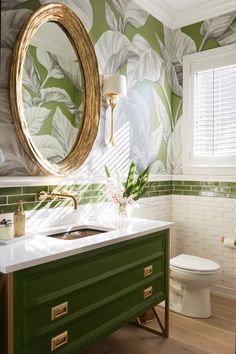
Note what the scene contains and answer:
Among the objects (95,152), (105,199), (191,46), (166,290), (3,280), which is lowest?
(166,290)

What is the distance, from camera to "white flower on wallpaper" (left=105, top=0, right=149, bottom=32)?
8.87 ft

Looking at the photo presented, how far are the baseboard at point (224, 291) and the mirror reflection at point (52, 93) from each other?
211cm

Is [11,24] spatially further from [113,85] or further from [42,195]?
[42,195]

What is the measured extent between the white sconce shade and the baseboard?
7.05ft

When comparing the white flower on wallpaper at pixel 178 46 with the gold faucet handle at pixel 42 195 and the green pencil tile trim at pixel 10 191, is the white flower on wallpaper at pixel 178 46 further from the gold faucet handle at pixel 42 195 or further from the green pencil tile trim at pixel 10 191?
the green pencil tile trim at pixel 10 191

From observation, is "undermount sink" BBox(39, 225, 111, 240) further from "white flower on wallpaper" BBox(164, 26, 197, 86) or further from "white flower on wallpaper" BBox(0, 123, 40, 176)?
"white flower on wallpaper" BBox(164, 26, 197, 86)

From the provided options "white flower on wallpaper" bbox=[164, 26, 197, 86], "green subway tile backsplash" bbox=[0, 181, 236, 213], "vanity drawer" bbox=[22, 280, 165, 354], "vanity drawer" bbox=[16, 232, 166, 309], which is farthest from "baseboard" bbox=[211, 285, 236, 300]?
"white flower on wallpaper" bbox=[164, 26, 197, 86]

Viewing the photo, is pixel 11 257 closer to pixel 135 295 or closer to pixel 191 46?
pixel 135 295

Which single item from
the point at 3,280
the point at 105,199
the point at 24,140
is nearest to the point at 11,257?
the point at 3,280

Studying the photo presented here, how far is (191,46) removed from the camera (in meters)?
3.41

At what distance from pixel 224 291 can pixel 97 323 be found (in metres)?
1.88

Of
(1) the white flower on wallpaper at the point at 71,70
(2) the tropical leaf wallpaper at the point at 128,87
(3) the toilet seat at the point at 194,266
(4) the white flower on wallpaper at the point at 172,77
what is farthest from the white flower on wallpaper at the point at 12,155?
(4) the white flower on wallpaper at the point at 172,77

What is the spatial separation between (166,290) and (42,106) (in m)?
1.61

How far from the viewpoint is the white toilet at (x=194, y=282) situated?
2.63m
